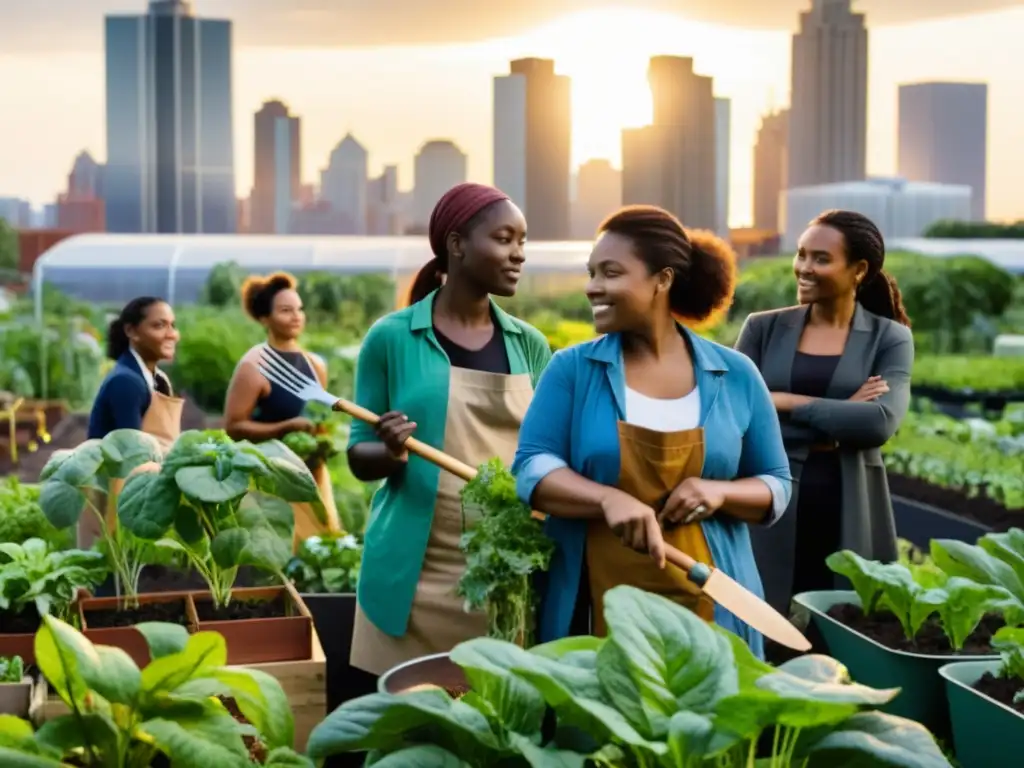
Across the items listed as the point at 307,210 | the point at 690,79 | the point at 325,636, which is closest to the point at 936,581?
the point at 325,636

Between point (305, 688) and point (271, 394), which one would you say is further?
point (271, 394)

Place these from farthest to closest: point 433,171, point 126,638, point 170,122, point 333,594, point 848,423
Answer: point 170,122
point 433,171
point 333,594
point 848,423
point 126,638

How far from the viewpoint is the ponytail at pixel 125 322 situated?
14.7 ft

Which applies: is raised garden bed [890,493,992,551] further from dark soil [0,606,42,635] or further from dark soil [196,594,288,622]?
dark soil [0,606,42,635]

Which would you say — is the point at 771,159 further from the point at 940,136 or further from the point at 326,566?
the point at 326,566

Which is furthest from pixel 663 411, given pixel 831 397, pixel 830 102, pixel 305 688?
pixel 830 102

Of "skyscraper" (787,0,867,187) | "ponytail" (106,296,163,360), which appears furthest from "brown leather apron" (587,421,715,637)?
"skyscraper" (787,0,867,187)

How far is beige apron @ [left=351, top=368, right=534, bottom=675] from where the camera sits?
270 centimetres

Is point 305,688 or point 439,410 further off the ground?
point 439,410

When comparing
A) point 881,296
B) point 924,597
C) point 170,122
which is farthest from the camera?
point 170,122

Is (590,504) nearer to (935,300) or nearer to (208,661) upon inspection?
(208,661)

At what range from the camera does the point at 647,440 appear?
86.7 inches

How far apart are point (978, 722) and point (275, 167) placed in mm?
27236

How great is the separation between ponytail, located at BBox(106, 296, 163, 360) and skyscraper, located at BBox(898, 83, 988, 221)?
26309mm
